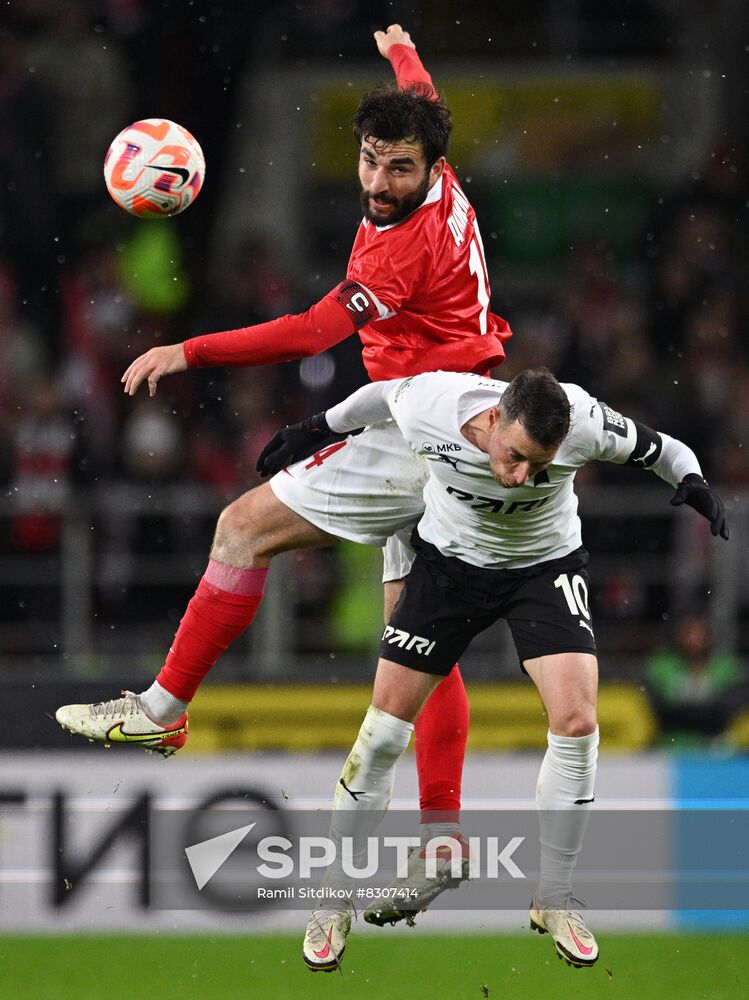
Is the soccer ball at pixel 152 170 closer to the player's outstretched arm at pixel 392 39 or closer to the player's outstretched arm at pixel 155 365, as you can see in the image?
the player's outstretched arm at pixel 155 365

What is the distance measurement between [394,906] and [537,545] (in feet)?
Answer: 4.33

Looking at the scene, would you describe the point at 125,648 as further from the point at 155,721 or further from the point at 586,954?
the point at 586,954

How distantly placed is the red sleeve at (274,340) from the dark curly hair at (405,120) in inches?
26.3

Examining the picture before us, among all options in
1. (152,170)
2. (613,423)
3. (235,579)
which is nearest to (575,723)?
(613,423)

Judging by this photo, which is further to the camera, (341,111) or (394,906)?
(341,111)

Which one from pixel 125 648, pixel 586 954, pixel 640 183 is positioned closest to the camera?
pixel 586 954

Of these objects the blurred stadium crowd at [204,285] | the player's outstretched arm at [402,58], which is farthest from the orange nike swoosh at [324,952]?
the blurred stadium crowd at [204,285]

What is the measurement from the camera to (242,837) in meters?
7.25

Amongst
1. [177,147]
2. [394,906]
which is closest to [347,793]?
[394,906]

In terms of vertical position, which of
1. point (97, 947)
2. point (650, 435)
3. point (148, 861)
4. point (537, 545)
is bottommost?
point (97, 947)

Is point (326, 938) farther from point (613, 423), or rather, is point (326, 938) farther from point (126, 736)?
point (613, 423)

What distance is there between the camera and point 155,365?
221 inches

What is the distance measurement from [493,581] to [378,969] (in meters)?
2.53

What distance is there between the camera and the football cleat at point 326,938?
6.00m
